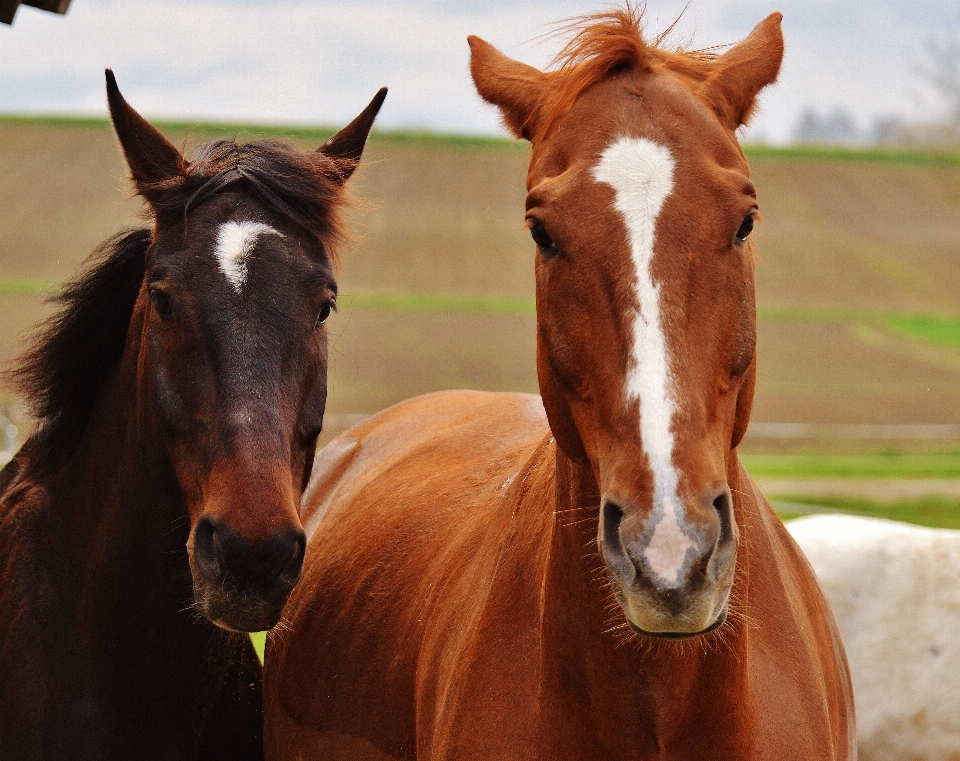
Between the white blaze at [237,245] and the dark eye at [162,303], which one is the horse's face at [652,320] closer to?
the white blaze at [237,245]

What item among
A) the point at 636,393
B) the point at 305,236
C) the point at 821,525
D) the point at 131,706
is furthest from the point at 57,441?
the point at 821,525

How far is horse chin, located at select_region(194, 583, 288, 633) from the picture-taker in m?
2.84

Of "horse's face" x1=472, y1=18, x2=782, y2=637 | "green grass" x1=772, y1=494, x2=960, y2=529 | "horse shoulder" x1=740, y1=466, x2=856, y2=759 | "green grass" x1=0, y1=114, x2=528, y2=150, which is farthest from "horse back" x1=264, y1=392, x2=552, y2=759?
"green grass" x1=0, y1=114, x2=528, y2=150

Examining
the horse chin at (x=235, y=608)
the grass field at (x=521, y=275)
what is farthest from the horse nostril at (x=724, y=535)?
the grass field at (x=521, y=275)

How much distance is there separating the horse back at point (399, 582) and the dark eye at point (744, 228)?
0.85 metres

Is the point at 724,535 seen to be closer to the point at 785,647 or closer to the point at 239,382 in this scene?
the point at 785,647

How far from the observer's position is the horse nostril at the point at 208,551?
281cm

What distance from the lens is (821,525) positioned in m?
5.29

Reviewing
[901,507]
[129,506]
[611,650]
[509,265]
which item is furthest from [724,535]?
[509,265]

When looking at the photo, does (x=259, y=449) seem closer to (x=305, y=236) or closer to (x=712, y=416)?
(x=305, y=236)

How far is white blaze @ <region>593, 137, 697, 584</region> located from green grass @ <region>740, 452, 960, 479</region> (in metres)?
14.9

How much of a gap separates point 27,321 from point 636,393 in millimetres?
26270

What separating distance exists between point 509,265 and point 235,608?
A: 31.4m

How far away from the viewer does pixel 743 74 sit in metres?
2.62
